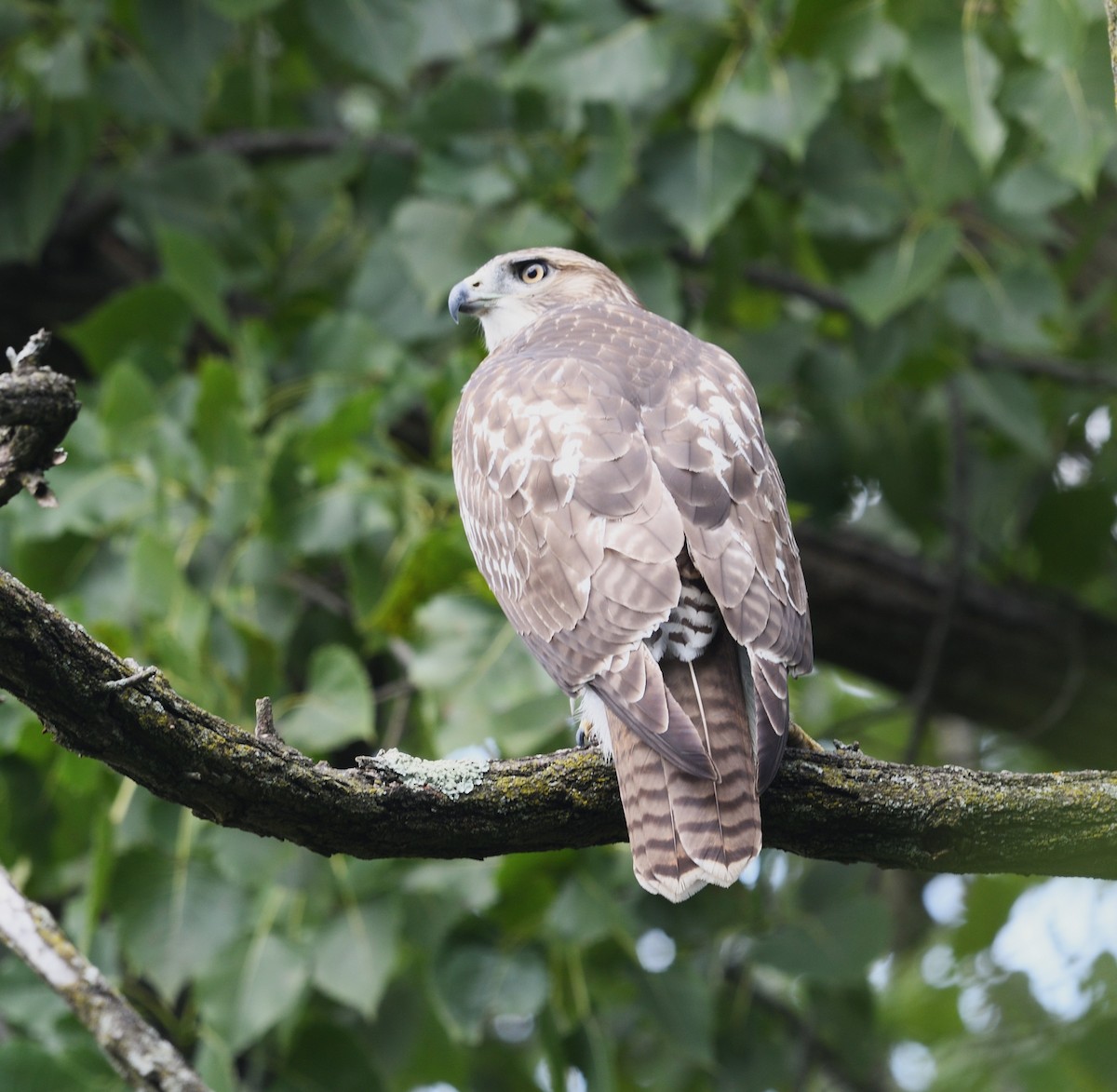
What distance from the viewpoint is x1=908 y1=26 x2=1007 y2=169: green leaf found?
4.13 meters

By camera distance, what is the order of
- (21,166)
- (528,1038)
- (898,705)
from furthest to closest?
(528,1038)
(898,705)
(21,166)

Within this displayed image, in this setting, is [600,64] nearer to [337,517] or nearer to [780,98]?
[780,98]

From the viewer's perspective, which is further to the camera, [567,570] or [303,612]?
[303,612]

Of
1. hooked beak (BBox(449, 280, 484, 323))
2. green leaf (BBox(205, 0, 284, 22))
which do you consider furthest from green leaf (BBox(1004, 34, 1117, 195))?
green leaf (BBox(205, 0, 284, 22))

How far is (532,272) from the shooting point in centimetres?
478

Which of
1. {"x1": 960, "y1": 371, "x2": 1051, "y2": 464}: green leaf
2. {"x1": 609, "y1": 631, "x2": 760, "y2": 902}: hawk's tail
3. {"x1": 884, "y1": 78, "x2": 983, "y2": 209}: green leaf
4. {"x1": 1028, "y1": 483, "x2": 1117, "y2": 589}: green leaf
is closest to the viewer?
{"x1": 609, "y1": 631, "x2": 760, "y2": 902}: hawk's tail

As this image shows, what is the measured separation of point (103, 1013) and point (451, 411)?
103 inches

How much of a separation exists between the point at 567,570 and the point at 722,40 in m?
2.58

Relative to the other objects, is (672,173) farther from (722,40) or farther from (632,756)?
(632,756)

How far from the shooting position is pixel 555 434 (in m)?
3.18

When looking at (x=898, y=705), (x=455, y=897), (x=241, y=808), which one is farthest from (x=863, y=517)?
(x=241, y=808)

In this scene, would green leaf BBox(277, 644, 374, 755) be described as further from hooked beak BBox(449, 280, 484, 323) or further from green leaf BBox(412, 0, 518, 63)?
green leaf BBox(412, 0, 518, 63)

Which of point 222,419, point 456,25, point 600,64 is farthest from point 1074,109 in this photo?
point 222,419

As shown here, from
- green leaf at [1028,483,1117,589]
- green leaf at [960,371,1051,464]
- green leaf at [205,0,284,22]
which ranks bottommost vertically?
green leaf at [1028,483,1117,589]
